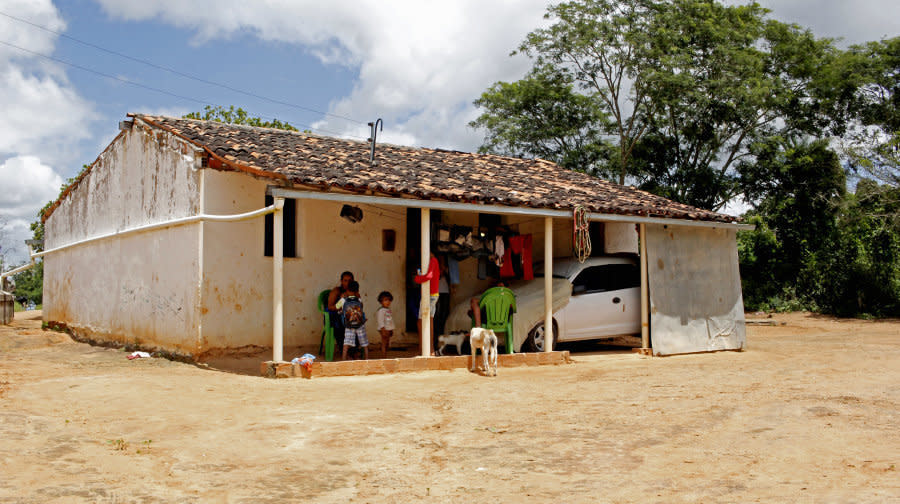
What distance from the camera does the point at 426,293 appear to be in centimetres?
1050

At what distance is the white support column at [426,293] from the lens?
10.4 meters

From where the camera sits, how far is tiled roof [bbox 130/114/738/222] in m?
9.94

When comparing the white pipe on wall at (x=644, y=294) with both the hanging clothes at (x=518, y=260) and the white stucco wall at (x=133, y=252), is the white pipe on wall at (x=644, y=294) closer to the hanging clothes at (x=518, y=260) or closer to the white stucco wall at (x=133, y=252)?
the hanging clothes at (x=518, y=260)

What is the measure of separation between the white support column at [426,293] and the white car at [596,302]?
2.03m

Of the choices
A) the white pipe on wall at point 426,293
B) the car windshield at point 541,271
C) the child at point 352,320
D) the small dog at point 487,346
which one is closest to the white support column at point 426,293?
the white pipe on wall at point 426,293

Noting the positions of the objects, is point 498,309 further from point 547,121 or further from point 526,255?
point 547,121

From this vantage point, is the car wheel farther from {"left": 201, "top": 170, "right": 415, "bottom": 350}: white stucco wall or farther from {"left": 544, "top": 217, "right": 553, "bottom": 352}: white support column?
{"left": 201, "top": 170, "right": 415, "bottom": 350}: white stucco wall

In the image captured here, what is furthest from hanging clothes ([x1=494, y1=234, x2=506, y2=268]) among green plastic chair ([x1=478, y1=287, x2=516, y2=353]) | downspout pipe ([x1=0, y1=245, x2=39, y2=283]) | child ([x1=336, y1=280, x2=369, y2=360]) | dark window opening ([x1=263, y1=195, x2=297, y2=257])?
downspout pipe ([x1=0, y1=245, x2=39, y2=283])

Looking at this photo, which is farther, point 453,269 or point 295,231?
point 453,269

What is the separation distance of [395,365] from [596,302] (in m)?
4.21

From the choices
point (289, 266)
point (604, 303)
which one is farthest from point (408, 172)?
point (604, 303)

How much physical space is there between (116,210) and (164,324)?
143 inches

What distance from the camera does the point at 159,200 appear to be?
12.1 meters

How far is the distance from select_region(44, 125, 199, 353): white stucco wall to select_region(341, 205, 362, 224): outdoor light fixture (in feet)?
7.54
